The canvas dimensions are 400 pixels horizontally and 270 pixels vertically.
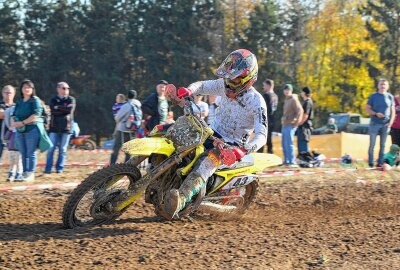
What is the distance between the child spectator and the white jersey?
255 inches

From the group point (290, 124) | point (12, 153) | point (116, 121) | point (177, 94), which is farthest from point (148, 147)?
point (290, 124)

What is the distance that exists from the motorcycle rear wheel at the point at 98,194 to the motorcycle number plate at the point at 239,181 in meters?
1.19

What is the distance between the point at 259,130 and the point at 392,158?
713 cm

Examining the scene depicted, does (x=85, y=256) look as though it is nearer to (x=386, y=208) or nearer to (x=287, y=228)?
(x=287, y=228)

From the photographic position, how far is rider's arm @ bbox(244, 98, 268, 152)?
260 inches

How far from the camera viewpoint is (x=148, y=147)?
20.4 feet

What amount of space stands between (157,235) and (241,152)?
1.18 metres

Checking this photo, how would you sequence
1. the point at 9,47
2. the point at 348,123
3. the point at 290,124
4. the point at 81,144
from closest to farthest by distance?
1. the point at 290,124
2. the point at 81,144
3. the point at 348,123
4. the point at 9,47

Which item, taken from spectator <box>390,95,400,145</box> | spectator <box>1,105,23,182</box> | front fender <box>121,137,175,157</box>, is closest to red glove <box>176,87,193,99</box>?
front fender <box>121,137,175,157</box>

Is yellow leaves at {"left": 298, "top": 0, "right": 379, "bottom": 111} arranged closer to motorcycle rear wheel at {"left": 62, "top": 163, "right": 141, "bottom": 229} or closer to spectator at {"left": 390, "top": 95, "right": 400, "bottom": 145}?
spectator at {"left": 390, "top": 95, "right": 400, "bottom": 145}

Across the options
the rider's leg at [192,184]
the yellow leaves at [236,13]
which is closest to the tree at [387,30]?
the yellow leaves at [236,13]

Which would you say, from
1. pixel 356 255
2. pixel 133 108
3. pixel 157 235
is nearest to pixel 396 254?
pixel 356 255

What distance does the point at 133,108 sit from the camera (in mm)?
12969

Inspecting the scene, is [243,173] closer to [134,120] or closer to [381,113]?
[134,120]
